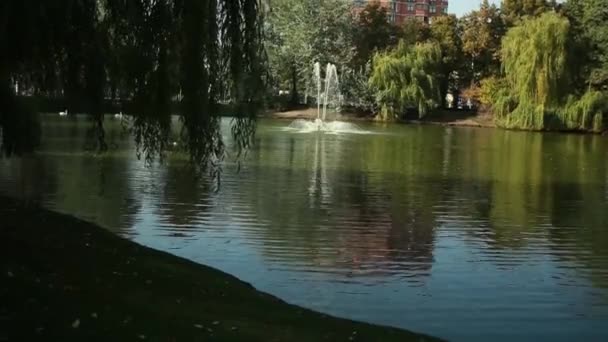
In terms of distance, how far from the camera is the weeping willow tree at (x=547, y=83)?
150ft

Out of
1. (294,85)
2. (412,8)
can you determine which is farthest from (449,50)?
(412,8)

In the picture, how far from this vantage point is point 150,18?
608 centimetres

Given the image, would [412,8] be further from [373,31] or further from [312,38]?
[312,38]

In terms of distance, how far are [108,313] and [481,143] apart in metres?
31.3

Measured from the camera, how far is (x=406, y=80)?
177 ft

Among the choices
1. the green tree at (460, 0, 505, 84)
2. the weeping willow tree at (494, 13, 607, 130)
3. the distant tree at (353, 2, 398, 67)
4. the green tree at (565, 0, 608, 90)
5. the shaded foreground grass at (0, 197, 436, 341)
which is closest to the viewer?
the shaded foreground grass at (0, 197, 436, 341)

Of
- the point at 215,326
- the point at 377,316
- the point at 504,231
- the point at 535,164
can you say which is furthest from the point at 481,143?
the point at 215,326

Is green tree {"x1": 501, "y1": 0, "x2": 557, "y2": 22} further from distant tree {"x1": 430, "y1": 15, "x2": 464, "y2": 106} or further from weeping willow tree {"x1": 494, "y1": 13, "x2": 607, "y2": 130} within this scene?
weeping willow tree {"x1": 494, "y1": 13, "x2": 607, "y2": 130}

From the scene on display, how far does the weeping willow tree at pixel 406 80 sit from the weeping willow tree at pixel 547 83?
24.9 feet

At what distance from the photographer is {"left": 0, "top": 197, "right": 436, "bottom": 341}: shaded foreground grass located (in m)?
4.68

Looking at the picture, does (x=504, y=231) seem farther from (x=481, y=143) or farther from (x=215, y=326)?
(x=481, y=143)

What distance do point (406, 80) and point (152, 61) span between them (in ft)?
160

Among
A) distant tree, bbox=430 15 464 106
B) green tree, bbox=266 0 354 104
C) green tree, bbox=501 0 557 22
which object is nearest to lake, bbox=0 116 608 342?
green tree, bbox=266 0 354 104

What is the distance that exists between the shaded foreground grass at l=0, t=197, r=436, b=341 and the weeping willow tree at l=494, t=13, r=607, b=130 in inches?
1617
